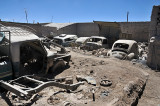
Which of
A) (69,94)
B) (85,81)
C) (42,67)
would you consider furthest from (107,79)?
(42,67)

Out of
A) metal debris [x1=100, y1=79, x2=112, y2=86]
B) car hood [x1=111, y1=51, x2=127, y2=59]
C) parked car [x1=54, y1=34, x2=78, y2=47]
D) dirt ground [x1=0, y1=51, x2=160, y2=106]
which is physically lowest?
dirt ground [x1=0, y1=51, x2=160, y2=106]

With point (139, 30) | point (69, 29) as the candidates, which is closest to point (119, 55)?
point (139, 30)

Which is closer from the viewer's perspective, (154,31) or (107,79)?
(107,79)

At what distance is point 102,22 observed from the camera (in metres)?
18.1

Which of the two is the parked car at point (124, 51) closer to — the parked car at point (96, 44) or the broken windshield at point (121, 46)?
the broken windshield at point (121, 46)

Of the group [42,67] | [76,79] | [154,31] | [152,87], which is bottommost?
[152,87]

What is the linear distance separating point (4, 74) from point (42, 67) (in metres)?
2.01

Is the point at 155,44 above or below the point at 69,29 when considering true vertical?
below

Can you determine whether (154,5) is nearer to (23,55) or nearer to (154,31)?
(154,31)

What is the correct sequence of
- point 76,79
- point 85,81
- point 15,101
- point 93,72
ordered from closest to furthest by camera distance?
point 15,101, point 85,81, point 76,79, point 93,72

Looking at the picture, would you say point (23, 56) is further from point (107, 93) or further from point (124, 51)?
point (124, 51)

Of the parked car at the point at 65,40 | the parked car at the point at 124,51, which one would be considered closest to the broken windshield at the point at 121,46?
the parked car at the point at 124,51

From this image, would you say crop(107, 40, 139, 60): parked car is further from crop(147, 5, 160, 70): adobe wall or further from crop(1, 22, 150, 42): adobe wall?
crop(1, 22, 150, 42): adobe wall

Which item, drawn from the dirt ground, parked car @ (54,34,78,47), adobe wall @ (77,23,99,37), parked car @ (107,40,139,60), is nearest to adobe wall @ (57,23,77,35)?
adobe wall @ (77,23,99,37)
